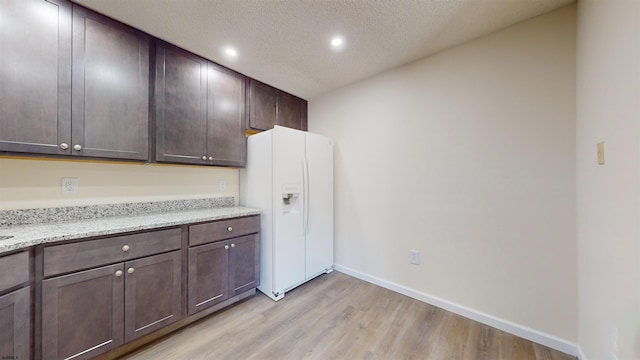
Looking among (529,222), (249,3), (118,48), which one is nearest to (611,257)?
(529,222)

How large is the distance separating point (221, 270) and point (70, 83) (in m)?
1.68

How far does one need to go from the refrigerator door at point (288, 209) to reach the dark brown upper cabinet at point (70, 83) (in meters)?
1.09

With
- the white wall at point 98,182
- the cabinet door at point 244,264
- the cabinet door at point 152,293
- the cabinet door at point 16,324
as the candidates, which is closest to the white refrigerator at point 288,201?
the cabinet door at point 244,264

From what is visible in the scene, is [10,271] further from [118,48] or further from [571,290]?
[571,290]

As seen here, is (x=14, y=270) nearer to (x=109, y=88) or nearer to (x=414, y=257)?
(x=109, y=88)

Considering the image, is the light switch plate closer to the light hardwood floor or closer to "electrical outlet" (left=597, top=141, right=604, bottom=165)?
"electrical outlet" (left=597, top=141, right=604, bottom=165)

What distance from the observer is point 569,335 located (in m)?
1.56

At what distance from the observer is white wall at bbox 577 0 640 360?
2.92ft

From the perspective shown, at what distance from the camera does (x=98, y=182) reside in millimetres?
1807

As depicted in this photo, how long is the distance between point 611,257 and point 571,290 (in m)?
0.72

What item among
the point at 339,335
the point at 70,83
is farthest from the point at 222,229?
the point at 70,83

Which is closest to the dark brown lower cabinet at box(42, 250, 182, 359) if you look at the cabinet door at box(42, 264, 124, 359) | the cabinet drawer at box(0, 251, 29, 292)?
the cabinet door at box(42, 264, 124, 359)

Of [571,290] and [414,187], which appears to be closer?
[571,290]

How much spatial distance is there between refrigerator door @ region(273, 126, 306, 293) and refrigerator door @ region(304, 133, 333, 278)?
0.10m
